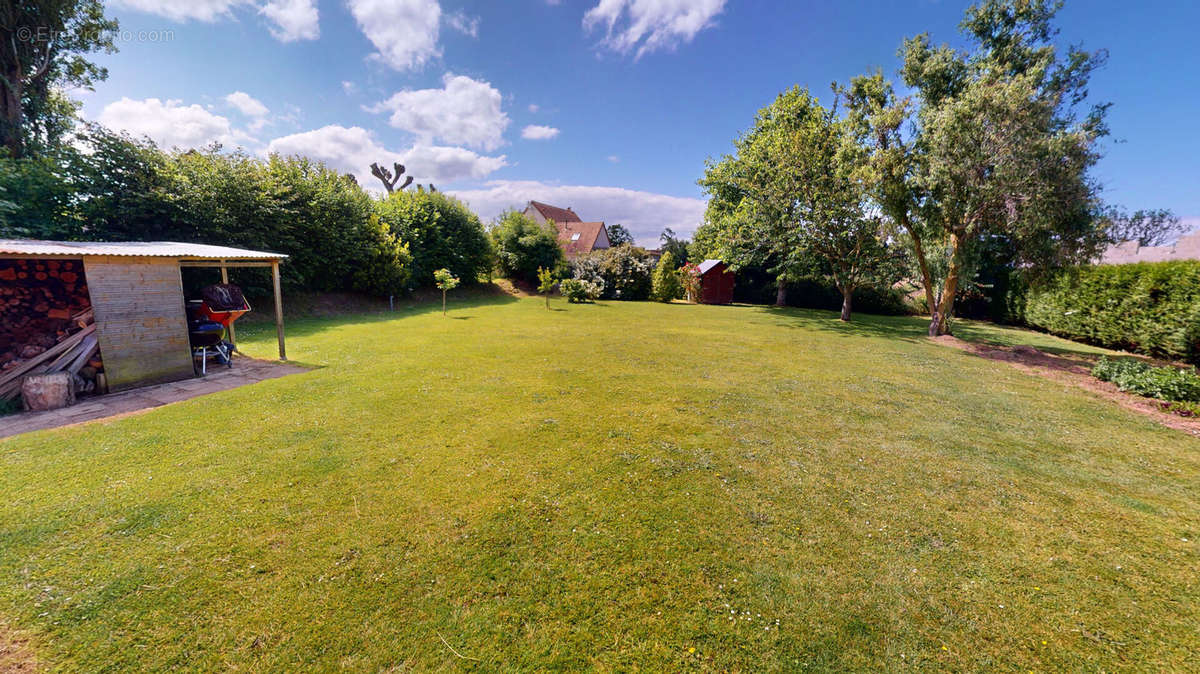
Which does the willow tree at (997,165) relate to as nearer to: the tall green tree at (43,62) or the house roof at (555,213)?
the tall green tree at (43,62)

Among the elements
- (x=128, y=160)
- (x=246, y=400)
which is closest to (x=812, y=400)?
(x=246, y=400)

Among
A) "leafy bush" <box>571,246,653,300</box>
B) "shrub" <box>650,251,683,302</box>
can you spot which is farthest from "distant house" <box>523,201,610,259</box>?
"shrub" <box>650,251,683,302</box>

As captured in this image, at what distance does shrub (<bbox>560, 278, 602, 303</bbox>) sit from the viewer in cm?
2427

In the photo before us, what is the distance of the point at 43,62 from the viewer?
1297 cm

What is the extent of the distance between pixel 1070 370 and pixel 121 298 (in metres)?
20.1

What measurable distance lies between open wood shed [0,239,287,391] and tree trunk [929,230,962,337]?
19942 millimetres

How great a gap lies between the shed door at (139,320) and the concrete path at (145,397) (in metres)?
0.32

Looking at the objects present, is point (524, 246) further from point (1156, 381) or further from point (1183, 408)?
point (1183, 408)

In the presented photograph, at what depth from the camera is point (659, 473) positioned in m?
4.36

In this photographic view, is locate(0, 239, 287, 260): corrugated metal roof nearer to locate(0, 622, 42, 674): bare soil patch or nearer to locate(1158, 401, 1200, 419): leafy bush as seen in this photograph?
locate(0, 622, 42, 674): bare soil patch

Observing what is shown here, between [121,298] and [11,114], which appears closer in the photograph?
[121,298]

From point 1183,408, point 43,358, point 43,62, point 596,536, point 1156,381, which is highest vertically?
point 43,62

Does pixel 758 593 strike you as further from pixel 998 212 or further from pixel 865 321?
pixel 865 321

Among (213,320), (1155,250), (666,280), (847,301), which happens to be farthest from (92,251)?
(1155,250)
